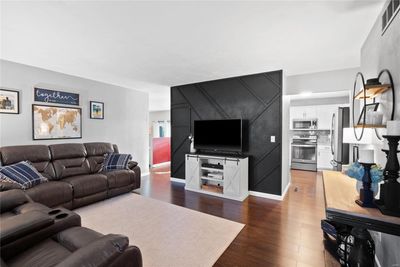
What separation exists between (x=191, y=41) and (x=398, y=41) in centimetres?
202

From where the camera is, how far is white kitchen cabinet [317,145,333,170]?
243 inches

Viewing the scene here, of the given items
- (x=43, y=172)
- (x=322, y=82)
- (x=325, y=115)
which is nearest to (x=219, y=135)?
(x=322, y=82)

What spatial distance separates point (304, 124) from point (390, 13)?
5.22m

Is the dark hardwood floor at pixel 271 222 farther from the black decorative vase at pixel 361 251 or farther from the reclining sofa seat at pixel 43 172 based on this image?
the reclining sofa seat at pixel 43 172

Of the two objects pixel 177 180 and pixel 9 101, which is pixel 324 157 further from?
pixel 9 101

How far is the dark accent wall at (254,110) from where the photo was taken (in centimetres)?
380

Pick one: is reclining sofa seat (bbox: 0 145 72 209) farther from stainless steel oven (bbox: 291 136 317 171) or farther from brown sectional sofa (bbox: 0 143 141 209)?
stainless steel oven (bbox: 291 136 317 171)

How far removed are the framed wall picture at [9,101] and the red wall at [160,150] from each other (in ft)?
13.5

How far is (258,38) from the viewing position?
95.6 inches

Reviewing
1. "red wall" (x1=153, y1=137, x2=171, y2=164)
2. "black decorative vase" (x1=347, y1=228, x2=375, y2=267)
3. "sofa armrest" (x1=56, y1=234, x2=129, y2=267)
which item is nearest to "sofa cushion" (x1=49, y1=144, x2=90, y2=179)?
"sofa armrest" (x1=56, y1=234, x2=129, y2=267)

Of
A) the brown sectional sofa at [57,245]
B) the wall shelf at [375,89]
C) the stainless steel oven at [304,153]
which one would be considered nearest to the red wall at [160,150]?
the stainless steel oven at [304,153]

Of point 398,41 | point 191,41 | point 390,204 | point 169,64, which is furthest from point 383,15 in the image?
point 169,64

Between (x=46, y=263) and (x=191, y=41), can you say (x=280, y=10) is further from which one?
(x=46, y=263)

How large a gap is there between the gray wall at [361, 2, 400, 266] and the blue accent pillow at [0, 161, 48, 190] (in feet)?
13.9
